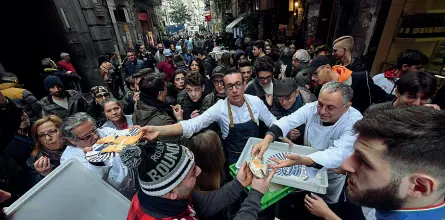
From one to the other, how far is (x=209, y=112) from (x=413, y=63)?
339 centimetres

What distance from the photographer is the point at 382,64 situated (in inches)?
234

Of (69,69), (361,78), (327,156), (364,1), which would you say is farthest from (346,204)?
(69,69)

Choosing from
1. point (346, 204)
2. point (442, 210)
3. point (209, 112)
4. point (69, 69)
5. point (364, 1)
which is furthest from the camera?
point (69, 69)

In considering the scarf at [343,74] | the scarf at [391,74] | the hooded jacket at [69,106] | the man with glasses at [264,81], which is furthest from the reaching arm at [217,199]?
the scarf at [391,74]

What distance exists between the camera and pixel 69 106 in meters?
3.79

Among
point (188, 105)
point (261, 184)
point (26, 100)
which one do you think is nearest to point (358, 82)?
point (261, 184)

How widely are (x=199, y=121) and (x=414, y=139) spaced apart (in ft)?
6.45

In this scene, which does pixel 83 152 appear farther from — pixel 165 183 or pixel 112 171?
pixel 165 183

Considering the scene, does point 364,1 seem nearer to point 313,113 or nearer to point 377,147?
point 313,113

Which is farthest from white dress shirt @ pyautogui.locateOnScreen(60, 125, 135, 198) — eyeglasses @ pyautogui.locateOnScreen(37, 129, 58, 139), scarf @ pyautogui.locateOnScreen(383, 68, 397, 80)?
scarf @ pyautogui.locateOnScreen(383, 68, 397, 80)

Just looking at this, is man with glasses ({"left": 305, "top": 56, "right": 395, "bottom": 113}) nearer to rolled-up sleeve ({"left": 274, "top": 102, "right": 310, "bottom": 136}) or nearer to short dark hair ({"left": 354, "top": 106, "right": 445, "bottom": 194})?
rolled-up sleeve ({"left": 274, "top": 102, "right": 310, "bottom": 136})

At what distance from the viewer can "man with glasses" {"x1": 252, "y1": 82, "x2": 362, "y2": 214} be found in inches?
72.7

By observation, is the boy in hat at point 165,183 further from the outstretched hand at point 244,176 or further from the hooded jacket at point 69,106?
the hooded jacket at point 69,106

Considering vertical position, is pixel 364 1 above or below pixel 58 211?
above
